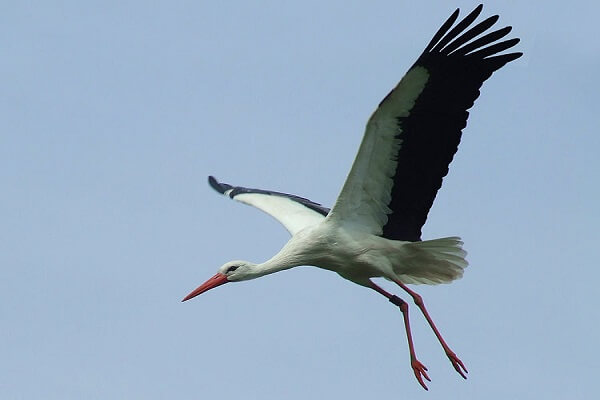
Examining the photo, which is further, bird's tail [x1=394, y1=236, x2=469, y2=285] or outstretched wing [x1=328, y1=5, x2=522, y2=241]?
bird's tail [x1=394, y1=236, x2=469, y2=285]

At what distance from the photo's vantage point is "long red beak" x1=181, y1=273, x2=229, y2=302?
673 inches

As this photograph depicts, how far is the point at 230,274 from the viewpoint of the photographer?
671 inches

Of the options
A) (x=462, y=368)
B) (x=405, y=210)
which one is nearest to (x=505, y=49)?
(x=405, y=210)

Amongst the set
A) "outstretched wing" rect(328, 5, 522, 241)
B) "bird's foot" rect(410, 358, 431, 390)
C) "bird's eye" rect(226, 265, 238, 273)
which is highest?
"outstretched wing" rect(328, 5, 522, 241)

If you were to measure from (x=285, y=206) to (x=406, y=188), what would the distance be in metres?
2.25

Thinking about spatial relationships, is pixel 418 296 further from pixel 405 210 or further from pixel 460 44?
pixel 460 44

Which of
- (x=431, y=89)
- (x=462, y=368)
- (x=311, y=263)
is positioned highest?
(x=431, y=89)

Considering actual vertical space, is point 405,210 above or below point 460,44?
below

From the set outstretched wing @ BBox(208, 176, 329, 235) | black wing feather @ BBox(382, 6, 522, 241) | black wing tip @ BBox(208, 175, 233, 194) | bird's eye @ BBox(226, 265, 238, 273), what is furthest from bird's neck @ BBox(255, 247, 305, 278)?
black wing tip @ BBox(208, 175, 233, 194)

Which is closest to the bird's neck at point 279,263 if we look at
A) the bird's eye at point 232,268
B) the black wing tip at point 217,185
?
the bird's eye at point 232,268

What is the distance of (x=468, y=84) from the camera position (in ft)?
51.9

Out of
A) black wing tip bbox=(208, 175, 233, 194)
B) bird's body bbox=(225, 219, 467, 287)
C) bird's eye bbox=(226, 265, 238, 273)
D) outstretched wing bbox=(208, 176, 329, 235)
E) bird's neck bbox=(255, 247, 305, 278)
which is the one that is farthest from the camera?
black wing tip bbox=(208, 175, 233, 194)

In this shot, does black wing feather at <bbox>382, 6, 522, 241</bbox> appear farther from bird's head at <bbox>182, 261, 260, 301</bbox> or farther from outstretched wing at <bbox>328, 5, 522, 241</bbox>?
bird's head at <bbox>182, 261, 260, 301</bbox>

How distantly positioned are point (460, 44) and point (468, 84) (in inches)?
12.7
